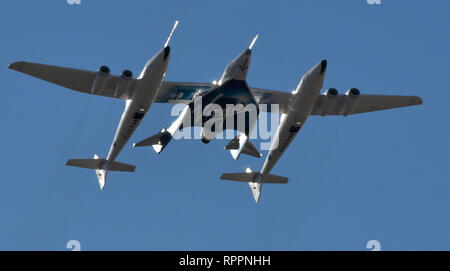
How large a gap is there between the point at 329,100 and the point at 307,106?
11.1 ft

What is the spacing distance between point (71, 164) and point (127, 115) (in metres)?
7.86

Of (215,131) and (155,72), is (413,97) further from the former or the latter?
(155,72)

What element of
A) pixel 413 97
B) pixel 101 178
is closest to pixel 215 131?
pixel 101 178

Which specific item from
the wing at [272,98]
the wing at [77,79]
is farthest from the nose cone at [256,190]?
the wing at [77,79]

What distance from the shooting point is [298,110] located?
52156 millimetres

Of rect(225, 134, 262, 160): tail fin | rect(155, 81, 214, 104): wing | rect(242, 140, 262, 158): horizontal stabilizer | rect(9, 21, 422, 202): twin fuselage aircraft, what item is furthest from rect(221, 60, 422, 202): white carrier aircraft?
rect(155, 81, 214, 104): wing

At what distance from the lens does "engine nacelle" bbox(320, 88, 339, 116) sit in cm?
5422

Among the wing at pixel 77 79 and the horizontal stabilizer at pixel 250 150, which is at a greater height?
the wing at pixel 77 79

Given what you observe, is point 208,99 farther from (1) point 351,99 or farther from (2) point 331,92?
(1) point 351,99

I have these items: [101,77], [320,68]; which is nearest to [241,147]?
[320,68]

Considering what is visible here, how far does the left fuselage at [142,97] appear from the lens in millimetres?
48406

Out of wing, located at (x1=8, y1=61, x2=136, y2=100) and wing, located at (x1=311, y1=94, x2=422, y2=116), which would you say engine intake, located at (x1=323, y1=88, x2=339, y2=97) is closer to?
wing, located at (x1=311, y1=94, x2=422, y2=116)

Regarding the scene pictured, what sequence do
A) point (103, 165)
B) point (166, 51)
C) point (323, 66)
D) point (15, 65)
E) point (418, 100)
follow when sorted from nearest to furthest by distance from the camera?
1. point (166, 51)
2. point (323, 66)
3. point (15, 65)
4. point (418, 100)
5. point (103, 165)

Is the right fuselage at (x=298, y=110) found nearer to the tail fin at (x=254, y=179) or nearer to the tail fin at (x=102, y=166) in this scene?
the tail fin at (x=254, y=179)
